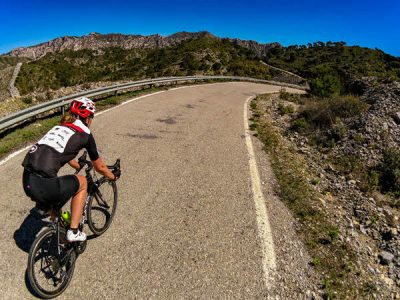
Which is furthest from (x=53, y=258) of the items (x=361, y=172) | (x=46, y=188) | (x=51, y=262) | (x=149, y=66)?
(x=149, y=66)

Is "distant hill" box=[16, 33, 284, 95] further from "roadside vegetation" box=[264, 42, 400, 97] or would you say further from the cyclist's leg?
the cyclist's leg

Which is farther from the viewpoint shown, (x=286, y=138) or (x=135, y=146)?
(x=286, y=138)

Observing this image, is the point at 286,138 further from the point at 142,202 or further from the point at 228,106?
the point at 142,202

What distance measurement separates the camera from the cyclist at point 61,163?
3.70 metres

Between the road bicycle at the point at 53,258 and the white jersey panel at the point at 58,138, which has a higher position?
the white jersey panel at the point at 58,138

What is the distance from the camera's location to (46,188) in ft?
12.2

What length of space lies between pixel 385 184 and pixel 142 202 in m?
6.46

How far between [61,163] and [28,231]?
1.92 meters

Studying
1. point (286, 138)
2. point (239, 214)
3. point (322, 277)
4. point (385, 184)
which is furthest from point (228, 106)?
point (322, 277)

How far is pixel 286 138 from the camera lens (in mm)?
11750

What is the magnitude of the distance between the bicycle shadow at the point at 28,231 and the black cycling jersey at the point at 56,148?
66.3 inches

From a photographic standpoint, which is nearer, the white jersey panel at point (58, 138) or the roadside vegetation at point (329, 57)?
the white jersey panel at point (58, 138)

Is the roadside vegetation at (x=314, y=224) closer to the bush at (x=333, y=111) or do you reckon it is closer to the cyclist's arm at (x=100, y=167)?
the bush at (x=333, y=111)

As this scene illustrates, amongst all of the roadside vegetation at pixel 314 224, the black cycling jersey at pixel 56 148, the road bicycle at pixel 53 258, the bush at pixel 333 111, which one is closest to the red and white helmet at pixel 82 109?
the black cycling jersey at pixel 56 148
